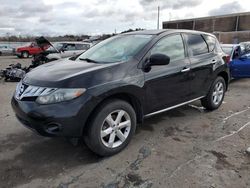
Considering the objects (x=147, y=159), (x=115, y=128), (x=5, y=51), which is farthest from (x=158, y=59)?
(x=5, y=51)

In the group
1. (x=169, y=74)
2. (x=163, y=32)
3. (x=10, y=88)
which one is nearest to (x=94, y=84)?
(x=169, y=74)

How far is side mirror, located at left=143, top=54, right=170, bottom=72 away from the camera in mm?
3635

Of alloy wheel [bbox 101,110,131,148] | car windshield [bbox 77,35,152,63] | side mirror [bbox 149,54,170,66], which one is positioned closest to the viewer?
alloy wheel [bbox 101,110,131,148]

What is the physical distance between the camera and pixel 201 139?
404 cm

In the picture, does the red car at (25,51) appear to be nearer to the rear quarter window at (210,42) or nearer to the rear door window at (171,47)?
the rear quarter window at (210,42)

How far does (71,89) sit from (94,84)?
29 centimetres

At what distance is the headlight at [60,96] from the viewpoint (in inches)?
118

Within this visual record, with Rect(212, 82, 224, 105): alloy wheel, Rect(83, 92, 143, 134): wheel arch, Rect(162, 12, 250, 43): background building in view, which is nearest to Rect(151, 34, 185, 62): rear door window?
Rect(83, 92, 143, 134): wheel arch

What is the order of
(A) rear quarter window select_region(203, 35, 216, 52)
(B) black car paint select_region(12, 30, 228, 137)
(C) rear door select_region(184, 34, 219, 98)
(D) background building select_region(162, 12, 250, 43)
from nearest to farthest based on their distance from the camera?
(B) black car paint select_region(12, 30, 228, 137)
(C) rear door select_region(184, 34, 219, 98)
(A) rear quarter window select_region(203, 35, 216, 52)
(D) background building select_region(162, 12, 250, 43)

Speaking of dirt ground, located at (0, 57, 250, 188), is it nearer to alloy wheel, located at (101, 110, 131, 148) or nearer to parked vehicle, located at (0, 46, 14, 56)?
alloy wheel, located at (101, 110, 131, 148)

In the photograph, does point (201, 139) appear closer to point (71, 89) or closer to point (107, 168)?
point (107, 168)

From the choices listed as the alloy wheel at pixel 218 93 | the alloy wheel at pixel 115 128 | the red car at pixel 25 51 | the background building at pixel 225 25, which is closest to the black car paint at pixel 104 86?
the alloy wheel at pixel 115 128

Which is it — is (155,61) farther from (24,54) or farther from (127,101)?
(24,54)

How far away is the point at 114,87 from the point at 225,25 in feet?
152
